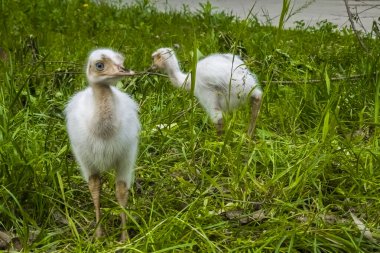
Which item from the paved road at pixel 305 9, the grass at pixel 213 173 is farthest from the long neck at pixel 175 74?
the paved road at pixel 305 9

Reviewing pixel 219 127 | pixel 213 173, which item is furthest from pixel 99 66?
pixel 219 127

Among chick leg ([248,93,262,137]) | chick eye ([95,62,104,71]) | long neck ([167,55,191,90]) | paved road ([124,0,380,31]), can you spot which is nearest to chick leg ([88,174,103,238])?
chick eye ([95,62,104,71])

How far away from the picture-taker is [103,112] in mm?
2670

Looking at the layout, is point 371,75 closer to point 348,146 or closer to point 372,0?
point 348,146

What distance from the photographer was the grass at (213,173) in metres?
2.69

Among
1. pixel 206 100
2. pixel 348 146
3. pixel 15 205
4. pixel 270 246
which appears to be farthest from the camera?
pixel 206 100

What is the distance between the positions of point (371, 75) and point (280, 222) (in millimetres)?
1696

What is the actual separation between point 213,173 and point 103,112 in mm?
919

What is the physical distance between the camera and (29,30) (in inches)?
279

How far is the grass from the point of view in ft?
8.83

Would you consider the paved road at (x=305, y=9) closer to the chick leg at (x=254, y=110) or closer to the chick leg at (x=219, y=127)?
the chick leg at (x=254, y=110)

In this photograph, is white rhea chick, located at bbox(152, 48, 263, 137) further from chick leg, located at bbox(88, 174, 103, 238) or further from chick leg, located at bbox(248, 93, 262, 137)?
chick leg, located at bbox(88, 174, 103, 238)

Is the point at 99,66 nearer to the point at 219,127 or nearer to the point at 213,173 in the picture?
the point at 213,173

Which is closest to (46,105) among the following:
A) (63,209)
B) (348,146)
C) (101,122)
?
(63,209)
